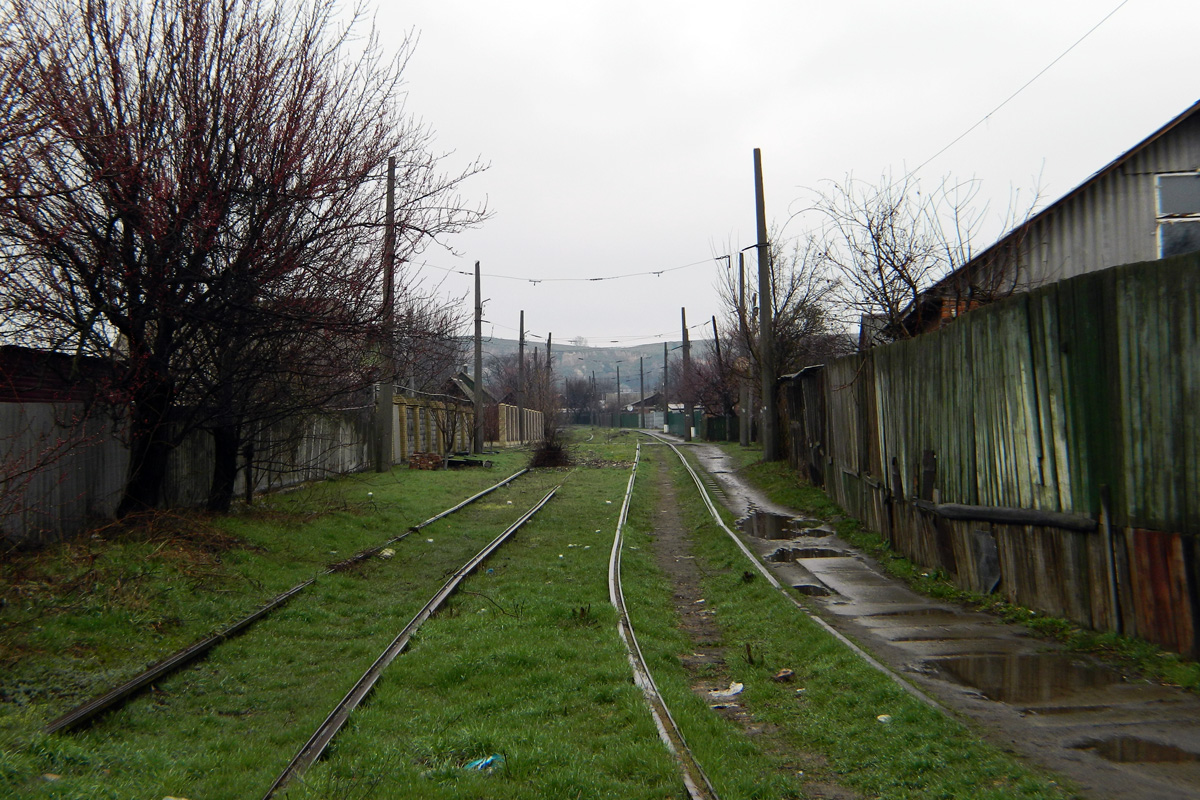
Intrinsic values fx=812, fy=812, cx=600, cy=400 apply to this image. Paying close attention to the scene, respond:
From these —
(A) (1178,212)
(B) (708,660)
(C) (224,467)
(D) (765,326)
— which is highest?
(A) (1178,212)

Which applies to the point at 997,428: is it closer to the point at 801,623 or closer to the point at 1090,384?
the point at 1090,384

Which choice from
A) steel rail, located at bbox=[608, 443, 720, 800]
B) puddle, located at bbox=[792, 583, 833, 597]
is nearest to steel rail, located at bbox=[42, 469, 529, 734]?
steel rail, located at bbox=[608, 443, 720, 800]

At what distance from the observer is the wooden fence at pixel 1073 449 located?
5344 mm

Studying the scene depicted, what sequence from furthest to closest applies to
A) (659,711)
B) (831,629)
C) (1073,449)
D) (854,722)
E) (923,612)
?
(923,612) → (831,629) → (1073,449) → (659,711) → (854,722)

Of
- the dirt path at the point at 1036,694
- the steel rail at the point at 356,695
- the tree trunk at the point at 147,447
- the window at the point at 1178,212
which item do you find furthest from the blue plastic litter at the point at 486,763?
the window at the point at 1178,212

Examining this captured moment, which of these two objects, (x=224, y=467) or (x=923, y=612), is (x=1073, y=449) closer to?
(x=923, y=612)

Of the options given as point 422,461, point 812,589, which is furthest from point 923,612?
point 422,461

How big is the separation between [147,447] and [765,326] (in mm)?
14939

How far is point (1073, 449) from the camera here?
6.32 metres

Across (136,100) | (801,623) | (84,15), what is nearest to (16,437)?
(136,100)

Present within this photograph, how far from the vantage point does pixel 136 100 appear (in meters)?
9.33

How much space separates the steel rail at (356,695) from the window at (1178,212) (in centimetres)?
1118

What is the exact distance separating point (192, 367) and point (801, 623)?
7.78 m

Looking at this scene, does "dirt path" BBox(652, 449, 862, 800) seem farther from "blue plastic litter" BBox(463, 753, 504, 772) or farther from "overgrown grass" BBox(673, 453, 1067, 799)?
"blue plastic litter" BBox(463, 753, 504, 772)
